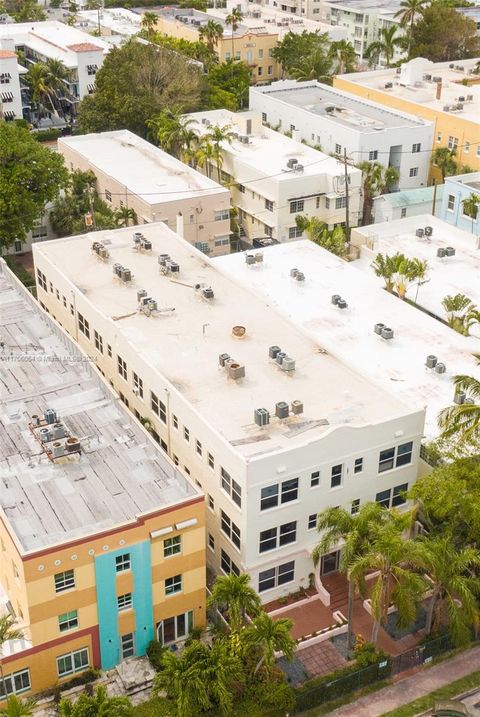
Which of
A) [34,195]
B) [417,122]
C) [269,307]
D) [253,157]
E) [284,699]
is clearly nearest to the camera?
[284,699]

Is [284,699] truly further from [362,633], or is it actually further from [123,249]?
[123,249]

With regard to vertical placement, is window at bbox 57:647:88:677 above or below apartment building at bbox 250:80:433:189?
below

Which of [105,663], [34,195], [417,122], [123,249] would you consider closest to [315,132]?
[417,122]

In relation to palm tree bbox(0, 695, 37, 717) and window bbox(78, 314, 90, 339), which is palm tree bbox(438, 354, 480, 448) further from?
window bbox(78, 314, 90, 339)

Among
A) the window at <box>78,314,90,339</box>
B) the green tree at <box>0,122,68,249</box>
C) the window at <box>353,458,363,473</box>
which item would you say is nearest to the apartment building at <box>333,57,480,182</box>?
the green tree at <box>0,122,68,249</box>

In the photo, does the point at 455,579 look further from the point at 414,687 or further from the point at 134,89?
the point at 134,89

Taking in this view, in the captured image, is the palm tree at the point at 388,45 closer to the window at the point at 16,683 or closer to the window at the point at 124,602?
the window at the point at 124,602

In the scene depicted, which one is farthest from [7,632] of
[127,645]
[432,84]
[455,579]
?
[432,84]
